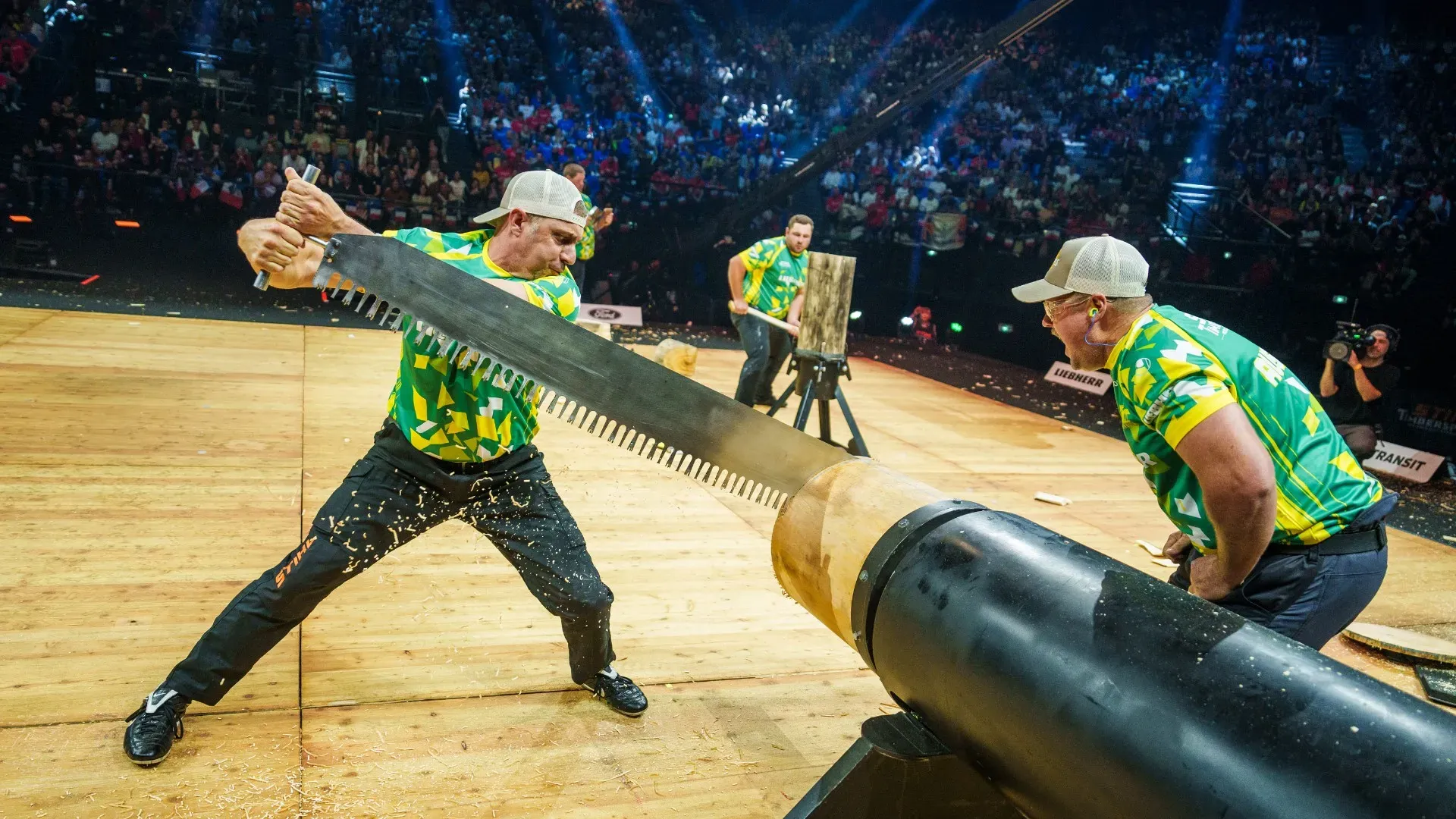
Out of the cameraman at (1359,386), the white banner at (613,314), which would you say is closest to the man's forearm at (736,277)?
the white banner at (613,314)

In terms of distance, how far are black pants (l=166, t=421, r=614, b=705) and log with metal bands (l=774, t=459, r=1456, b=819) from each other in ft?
4.54

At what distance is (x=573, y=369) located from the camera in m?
1.85

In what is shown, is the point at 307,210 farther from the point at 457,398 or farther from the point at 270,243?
the point at 457,398

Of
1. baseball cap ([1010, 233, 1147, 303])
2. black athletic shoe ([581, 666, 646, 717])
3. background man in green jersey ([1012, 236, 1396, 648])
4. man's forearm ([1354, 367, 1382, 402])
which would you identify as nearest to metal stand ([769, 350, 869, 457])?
black athletic shoe ([581, 666, 646, 717])

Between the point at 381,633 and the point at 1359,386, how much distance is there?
7073 mm

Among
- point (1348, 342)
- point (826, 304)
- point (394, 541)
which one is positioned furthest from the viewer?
point (1348, 342)

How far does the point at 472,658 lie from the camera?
3.09 metres

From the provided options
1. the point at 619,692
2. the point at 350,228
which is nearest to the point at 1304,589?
the point at 619,692

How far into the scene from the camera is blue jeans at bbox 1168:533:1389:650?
6.89 feet

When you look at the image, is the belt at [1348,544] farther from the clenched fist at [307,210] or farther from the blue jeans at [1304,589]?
the clenched fist at [307,210]

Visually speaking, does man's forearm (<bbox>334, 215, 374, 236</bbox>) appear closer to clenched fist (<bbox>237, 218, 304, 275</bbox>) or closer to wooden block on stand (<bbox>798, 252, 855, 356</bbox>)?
clenched fist (<bbox>237, 218, 304, 275</bbox>)

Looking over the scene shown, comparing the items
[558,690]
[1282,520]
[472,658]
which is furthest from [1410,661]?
[472,658]

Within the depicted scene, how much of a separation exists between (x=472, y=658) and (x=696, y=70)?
1735 centimetres

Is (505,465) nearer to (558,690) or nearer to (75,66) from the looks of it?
(558,690)
